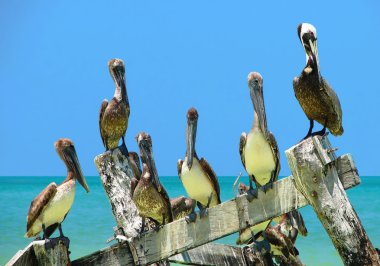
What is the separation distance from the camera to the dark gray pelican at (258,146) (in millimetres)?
6484

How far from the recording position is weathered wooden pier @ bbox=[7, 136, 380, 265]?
4973 mm

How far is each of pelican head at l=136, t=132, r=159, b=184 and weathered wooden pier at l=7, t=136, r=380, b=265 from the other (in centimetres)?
59

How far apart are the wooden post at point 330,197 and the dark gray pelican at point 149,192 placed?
1.73 meters

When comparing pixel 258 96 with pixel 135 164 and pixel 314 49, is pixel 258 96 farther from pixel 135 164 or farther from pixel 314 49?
pixel 135 164

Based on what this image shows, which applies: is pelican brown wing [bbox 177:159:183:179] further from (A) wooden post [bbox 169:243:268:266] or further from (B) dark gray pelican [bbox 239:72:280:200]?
(A) wooden post [bbox 169:243:268:266]

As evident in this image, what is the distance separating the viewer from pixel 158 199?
259 inches

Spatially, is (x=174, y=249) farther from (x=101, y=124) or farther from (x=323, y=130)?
(x=101, y=124)

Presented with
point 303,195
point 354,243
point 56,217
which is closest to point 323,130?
point 303,195

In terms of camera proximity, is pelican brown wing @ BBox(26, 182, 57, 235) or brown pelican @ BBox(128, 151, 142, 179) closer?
pelican brown wing @ BBox(26, 182, 57, 235)

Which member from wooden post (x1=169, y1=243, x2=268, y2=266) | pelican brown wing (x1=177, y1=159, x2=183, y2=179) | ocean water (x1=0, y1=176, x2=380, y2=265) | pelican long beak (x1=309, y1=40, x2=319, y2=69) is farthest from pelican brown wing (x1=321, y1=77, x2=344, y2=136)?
ocean water (x1=0, y1=176, x2=380, y2=265)

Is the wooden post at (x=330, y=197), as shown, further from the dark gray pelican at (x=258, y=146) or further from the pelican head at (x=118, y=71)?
the pelican head at (x=118, y=71)

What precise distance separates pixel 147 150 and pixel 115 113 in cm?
149

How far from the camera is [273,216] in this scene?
5531mm

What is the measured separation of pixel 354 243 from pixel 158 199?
2083mm
